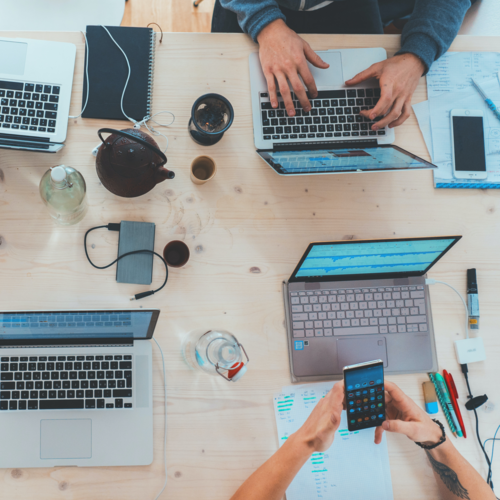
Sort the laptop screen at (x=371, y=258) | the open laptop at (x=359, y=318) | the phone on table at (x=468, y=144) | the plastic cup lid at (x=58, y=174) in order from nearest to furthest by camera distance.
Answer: the plastic cup lid at (x=58, y=174) → the laptop screen at (x=371, y=258) → the open laptop at (x=359, y=318) → the phone on table at (x=468, y=144)

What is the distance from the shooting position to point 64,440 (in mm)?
939

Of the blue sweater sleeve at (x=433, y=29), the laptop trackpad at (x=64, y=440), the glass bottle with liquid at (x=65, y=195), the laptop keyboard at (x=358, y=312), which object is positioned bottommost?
the laptop trackpad at (x=64, y=440)

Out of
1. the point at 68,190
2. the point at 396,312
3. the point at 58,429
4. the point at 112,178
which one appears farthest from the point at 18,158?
the point at 396,312

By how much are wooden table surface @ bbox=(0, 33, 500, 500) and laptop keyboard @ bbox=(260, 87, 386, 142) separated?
7 cm

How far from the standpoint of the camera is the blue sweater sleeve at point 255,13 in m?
1.07

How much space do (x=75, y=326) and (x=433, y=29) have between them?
1182 mm

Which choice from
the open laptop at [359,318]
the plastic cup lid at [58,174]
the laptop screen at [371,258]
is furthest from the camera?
the open laptop at [359,318]

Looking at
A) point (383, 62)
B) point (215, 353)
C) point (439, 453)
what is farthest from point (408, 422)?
point (383, 62)

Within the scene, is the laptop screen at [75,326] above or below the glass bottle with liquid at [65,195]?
below

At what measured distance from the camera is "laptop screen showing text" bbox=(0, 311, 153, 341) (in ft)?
2.76

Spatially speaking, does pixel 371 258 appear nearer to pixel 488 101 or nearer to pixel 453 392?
pixel 453 392

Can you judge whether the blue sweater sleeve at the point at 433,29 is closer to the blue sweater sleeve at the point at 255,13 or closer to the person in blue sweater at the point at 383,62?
the person in blue sweater at the point at 383,62

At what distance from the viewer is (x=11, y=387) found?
3.09 feet

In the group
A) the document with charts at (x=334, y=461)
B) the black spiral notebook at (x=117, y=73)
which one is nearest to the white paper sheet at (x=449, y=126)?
the document with charts at (x=334, y=461)
